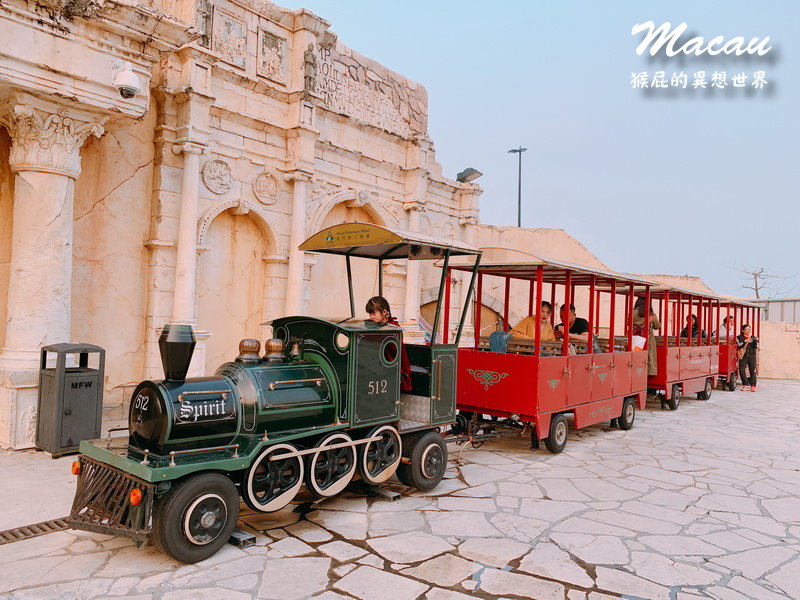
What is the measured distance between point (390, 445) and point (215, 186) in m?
6.04

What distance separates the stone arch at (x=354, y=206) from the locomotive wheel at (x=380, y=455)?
6.38 m

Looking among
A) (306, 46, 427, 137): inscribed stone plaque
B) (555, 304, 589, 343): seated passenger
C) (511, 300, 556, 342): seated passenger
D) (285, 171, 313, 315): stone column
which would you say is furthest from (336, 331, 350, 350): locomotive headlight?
(306, 46, 427, 137): inscribed stone plaque

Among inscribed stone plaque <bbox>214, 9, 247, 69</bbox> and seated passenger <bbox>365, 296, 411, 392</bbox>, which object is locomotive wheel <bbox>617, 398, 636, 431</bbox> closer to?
seated passenger <bbox>365, 296, 411, 392</bbox>

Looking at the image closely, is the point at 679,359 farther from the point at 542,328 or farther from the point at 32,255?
the point at 32,255

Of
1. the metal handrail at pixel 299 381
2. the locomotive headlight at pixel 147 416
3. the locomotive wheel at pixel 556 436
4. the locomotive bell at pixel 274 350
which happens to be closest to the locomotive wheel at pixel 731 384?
the locomotive wheel at pixel 556 436

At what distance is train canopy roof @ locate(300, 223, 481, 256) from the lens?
549 cm

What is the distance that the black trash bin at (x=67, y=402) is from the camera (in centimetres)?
638

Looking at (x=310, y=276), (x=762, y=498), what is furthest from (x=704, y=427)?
(x=310, y=276)

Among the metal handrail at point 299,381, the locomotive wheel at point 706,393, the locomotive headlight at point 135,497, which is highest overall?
the metal handrail at point 299,381

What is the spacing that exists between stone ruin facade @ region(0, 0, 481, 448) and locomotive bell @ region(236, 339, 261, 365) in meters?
3.43

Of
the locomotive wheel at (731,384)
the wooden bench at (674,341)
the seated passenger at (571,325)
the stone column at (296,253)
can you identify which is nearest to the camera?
the seated passenger at (571,325)

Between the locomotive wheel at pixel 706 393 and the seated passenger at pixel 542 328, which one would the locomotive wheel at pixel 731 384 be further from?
the seated passenger at pixel 542 328

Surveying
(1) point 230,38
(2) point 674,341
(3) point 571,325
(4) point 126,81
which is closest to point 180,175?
(4) point 126,81

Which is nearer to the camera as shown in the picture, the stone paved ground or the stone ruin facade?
the stone paved ground
